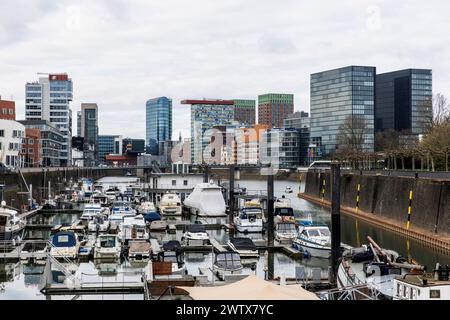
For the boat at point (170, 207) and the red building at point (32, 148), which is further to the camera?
the red building at point (32, 148)

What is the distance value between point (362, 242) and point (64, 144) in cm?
12596

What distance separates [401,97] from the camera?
632 feet

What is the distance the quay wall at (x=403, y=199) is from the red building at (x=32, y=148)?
60.7m

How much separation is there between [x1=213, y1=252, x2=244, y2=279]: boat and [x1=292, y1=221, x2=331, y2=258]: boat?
7880 mm

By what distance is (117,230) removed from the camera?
46188 mm

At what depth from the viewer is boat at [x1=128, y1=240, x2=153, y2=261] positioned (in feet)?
114

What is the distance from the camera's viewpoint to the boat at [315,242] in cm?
3591

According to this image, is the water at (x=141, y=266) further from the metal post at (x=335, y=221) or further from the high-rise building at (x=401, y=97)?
the high-rise building at (x=401, y=97)

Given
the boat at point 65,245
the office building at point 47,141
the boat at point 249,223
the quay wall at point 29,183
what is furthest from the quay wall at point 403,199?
the office building at point 47,141

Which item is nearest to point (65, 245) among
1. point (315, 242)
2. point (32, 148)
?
point (315, 242)

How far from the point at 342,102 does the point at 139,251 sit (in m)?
153

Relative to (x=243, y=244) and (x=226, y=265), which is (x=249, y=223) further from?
(x=226, y=265)
